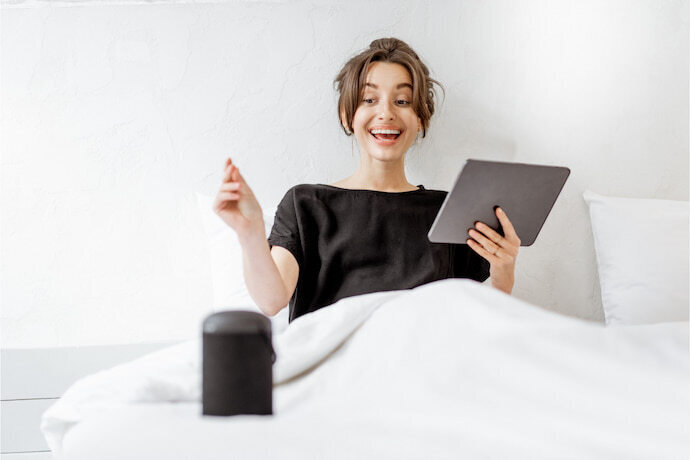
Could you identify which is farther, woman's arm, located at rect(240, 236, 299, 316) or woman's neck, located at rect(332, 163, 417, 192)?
woman's neck, located at rect(332, 163, 417, 192)

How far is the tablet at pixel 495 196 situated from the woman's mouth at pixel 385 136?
35 cm

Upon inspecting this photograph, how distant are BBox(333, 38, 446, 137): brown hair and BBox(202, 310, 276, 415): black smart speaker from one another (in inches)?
38.6

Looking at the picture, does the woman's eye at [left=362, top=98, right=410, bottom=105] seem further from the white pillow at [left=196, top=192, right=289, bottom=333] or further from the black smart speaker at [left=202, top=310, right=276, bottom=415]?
the black smart speaker at [left=202, top=310, right=276, bottom=415]

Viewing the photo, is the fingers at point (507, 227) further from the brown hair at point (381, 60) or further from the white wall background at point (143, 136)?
the white wall background at point (143, 136)

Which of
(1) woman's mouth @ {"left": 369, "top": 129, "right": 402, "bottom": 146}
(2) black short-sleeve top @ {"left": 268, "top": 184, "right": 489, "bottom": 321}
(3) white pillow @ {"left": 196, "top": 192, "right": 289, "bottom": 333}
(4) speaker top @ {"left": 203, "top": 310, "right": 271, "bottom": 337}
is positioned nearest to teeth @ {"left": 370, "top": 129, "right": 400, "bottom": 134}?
(1) woman's mouth @ {"left": 369, "top": 129, "right": 402, "bottom": 146}

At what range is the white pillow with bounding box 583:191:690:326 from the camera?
153 centimetres

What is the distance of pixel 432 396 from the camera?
2.38ft

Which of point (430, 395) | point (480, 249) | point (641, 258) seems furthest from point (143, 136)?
point (641, 258)

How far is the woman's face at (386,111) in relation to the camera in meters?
1.56

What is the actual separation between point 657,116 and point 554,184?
73 centimetres

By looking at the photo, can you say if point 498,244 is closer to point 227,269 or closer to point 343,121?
point 343,121

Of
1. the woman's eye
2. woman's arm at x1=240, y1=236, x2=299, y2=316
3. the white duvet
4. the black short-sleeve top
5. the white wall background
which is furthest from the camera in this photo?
the white wall background

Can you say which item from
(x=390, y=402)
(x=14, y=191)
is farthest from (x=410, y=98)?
(x=14, y=191)

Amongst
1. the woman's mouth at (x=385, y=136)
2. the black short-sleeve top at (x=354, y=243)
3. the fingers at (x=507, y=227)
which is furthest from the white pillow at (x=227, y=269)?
the fingers at (x=507, y=227)
